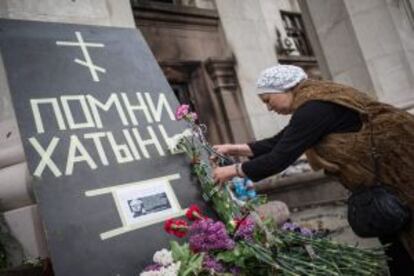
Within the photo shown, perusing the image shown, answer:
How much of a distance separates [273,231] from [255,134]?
5.35 meters

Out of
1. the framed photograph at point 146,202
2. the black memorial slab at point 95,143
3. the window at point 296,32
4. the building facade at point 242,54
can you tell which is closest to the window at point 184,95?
the building facade at point 242,54

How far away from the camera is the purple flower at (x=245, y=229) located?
181 centimetres

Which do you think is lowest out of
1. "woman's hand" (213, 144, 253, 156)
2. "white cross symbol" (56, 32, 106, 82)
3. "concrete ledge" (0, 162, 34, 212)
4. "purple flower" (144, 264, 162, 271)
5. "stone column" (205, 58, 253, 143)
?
"purple flower" (144, 264, 162, 271)

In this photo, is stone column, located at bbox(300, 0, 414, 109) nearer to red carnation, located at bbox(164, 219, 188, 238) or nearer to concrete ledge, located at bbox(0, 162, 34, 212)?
red carnation, located at bbox(164, 219, 188, 238)

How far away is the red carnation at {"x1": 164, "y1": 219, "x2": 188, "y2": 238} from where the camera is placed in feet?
5.97

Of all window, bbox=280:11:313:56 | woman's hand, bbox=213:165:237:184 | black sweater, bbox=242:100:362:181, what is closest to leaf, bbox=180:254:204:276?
woman's hand, bbox=213:165:237:184

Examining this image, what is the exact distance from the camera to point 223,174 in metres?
2.14

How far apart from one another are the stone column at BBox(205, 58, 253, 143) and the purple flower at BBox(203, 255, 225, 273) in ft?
17.5

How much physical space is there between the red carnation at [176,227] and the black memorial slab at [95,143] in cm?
12

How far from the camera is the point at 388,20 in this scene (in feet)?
13.4

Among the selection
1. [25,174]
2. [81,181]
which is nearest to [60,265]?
[81,181]

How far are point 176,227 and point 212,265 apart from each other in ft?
0.77

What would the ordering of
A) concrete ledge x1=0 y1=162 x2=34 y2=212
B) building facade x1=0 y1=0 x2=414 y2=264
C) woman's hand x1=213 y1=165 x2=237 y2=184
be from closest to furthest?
woman's hand x1=213 y1=165 x2=237 y2=184
concrete ledge x1=0 y1=162 x2=34 y2=212
building facade x1=0 y1=0 x2=414 y2=264

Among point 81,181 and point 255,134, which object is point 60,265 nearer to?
point 81,181
